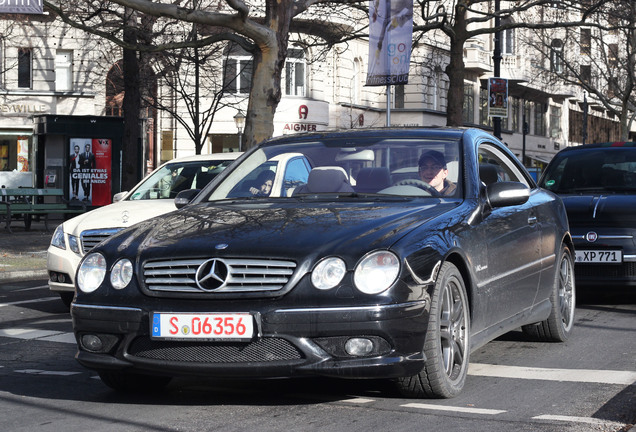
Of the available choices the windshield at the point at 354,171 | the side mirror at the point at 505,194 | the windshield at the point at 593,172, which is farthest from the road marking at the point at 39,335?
the windshield at the point at 593,172

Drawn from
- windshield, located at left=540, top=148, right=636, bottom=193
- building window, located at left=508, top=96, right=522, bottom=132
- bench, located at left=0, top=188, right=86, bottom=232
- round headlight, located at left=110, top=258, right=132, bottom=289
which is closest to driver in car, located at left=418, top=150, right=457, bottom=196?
round headlight, located at left=110, top=258, right=132, bottom=289

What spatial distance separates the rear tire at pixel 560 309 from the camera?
8281 millimetres

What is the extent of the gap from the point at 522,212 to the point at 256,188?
1836mm

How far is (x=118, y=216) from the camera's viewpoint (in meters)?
11.1

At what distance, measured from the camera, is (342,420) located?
5.46 m

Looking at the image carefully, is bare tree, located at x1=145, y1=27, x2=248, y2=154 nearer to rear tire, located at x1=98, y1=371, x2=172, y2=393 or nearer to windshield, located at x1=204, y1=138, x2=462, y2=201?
windshield, located at x1=204, y1=138, x2=462, y2=201

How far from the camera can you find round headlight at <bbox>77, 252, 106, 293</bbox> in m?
5.92

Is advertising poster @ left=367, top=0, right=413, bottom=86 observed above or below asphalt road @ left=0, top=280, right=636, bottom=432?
above

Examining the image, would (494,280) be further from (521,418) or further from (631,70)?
(631,70)

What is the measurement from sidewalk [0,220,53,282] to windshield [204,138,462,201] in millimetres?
9067

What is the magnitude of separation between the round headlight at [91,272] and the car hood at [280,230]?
0.11m

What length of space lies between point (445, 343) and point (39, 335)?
14.7 ft

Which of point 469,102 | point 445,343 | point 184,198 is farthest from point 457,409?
point 469,102

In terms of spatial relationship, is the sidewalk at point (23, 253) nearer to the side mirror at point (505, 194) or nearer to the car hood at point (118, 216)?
the car hood at point (118, 216)
